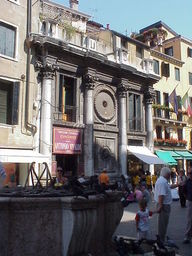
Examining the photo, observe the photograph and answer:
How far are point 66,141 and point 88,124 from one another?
1832mm

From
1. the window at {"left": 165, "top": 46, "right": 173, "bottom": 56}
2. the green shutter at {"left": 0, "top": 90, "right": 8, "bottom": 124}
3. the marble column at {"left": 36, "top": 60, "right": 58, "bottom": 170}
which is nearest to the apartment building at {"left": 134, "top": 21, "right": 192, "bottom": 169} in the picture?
the window at {"left": 165, "top": 46, "right": 173, "bottom": 56}

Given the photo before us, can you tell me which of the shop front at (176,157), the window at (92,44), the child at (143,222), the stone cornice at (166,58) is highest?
the stone cornice at (166,58)

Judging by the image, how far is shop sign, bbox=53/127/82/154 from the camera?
18.0 meters

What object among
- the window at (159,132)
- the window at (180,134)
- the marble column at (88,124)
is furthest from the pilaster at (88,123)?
the window at (180,134)

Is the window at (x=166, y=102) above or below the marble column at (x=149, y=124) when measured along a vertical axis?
above

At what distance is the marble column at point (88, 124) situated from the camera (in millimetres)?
19188

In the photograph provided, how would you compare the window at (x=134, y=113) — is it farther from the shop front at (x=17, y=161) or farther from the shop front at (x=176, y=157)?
the shop front at (x=17, y=161)

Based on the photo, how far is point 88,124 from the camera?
64.0ft

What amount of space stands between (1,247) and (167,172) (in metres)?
3.41

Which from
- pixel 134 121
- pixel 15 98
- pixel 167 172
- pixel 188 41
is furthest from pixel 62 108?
pixel 188 41

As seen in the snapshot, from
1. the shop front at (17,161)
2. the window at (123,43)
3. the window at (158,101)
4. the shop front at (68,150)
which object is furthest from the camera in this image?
the window at (158,101)

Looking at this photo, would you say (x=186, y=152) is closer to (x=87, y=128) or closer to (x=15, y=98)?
(x=87, y=128)

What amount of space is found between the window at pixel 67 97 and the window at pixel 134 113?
17.0ft

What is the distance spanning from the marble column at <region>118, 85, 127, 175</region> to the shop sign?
136 inches
